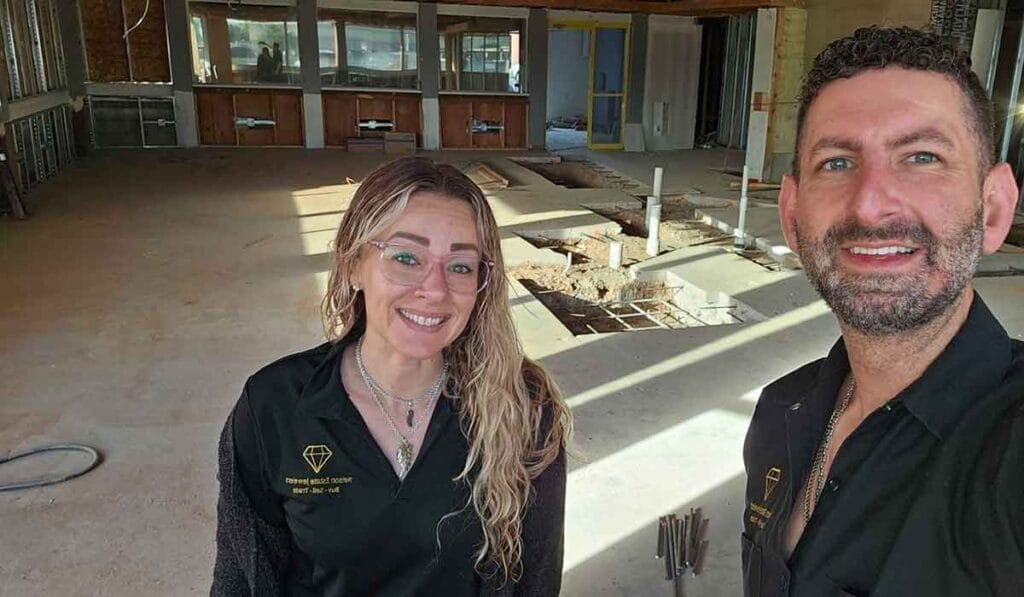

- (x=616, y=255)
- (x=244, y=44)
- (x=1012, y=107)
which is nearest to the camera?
(x=616, y=255)

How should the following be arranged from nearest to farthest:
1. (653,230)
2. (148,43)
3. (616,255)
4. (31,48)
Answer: (616,255), (653,230), (31,48), (148,43)

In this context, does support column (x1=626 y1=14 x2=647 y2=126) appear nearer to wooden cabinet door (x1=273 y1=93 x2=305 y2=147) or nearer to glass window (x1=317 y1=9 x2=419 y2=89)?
glass window (x1=317 y1=9 x2=419 y2=89)

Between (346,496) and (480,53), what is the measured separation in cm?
1551

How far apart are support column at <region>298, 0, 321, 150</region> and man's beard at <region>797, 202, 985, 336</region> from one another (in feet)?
51.5

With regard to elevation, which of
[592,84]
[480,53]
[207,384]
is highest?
[480,53]

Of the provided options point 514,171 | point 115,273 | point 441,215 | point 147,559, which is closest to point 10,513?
point 147,559

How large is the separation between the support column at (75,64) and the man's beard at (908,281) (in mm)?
15623

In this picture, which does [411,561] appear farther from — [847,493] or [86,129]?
[86,129]

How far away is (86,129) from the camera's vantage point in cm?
1440

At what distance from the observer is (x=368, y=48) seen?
1584 cm

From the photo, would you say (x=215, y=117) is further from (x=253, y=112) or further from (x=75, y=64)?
(x=75, y=64)

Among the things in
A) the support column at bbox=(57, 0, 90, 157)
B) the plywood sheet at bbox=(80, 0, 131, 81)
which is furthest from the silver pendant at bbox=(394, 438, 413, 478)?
the plywood sheet at bbox=(80, 0, 131, 81)

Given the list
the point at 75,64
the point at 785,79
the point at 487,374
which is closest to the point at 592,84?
the point at 785,79

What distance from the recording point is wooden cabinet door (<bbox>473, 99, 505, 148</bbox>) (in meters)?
16.4
